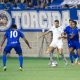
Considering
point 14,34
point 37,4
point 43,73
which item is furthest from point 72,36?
point 37,4

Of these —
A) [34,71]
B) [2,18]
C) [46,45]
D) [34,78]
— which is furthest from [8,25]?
[34,78]

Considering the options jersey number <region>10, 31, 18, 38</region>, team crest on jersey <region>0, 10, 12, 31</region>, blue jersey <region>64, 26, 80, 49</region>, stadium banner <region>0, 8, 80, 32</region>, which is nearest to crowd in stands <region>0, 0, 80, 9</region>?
team crest on jersey <region>0, 10, 12, 31</region>

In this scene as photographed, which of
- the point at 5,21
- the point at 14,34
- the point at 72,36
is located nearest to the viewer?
the point at 14,34

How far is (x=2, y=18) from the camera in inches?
988

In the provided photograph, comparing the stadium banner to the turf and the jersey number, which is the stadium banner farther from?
the jersey number

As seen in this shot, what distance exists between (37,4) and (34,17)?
9.42 feet

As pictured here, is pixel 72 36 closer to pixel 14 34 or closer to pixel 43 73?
pixel 14 34

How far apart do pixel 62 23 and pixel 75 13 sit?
2.54 feet

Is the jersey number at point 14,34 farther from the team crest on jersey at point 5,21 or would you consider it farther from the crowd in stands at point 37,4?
the crowd in stands at point 37,4

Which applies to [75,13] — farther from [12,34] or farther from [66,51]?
[12,34]

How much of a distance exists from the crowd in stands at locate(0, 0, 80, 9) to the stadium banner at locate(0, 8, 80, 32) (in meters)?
0.49

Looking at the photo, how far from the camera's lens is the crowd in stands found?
1005 inches

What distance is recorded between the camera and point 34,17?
81.1 ft

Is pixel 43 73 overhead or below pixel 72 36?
below
